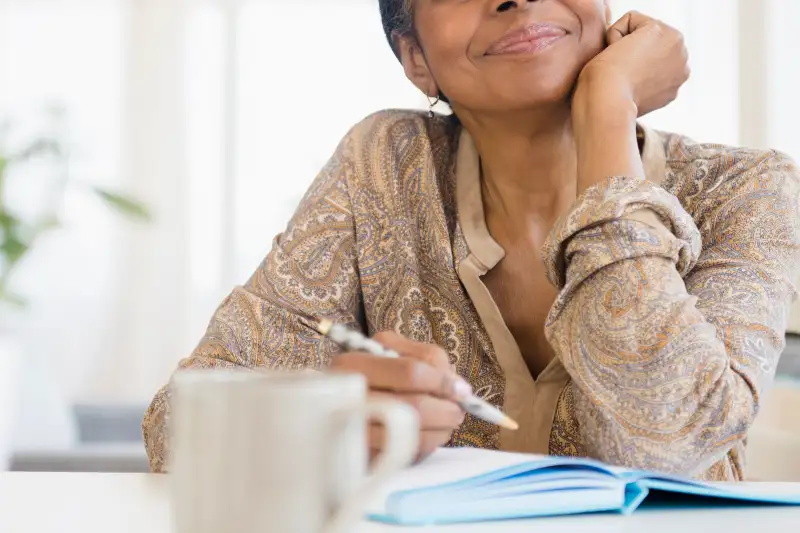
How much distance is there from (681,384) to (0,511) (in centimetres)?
Answer: 61

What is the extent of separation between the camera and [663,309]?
3.11 feet

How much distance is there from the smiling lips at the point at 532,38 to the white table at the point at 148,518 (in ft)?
2.44

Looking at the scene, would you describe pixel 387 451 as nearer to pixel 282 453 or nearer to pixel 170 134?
pixel 282 453

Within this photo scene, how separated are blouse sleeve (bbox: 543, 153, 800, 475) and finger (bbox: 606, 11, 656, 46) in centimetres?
37

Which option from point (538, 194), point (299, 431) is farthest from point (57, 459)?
point (299, 431)

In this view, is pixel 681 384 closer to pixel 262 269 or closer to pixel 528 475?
pixel 528 475

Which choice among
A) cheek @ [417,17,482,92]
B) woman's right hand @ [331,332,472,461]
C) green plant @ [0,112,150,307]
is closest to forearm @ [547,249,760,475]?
woman's right hand @ [331,332,472,461]

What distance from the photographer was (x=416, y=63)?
5.05 ft

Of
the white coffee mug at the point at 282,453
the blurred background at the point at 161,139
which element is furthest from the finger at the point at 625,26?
the blurred background at the point at 161,139

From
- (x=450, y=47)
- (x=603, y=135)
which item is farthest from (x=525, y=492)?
(x=450, y=47)

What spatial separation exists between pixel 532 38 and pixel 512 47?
3cm

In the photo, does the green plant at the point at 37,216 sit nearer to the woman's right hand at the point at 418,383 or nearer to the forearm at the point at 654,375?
the forearm at the point at 654,375

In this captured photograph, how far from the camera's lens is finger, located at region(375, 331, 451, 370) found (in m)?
0.74

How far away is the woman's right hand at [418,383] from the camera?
2.35 ft
